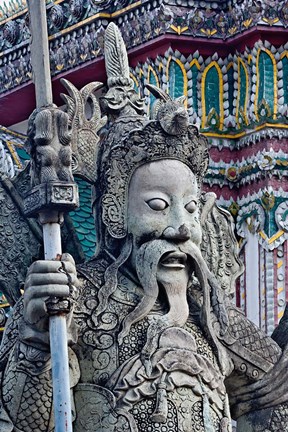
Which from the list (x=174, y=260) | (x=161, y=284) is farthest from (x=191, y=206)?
(x=161, y=284)

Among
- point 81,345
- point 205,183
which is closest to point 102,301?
point 81,345

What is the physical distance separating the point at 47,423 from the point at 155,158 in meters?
1.59

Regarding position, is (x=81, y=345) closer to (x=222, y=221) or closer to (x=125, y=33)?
(x=222, y=221)

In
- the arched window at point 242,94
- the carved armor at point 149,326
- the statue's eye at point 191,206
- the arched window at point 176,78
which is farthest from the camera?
the arched window at point 242,94

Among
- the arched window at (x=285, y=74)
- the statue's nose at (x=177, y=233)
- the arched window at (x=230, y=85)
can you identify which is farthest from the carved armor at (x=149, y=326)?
the arched window at (x=230, y=85)

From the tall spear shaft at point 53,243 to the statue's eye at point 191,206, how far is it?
99 cm

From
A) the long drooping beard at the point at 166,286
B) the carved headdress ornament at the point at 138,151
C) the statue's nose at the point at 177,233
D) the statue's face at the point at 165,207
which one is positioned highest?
the carved headdress ornament at the point at 138,151

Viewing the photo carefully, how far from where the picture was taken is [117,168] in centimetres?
1811

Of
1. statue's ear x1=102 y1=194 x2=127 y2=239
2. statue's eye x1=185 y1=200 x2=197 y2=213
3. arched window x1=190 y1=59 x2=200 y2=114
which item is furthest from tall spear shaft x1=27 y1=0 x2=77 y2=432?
arched window x1=190 y1=59 x2=200 y2=114

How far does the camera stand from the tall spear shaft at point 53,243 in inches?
672

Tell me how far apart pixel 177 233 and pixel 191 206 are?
237 millimetres

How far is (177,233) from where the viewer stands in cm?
1784

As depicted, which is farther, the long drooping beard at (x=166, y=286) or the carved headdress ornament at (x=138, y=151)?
the carved headdress ornament at (x=138, y=151)

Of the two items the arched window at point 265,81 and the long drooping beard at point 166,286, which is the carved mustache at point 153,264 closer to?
the long drooping beard at point 166,286
